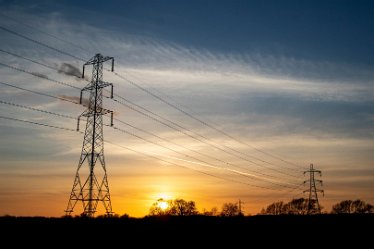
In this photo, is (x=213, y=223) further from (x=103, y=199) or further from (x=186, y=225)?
(x=103, y=199)

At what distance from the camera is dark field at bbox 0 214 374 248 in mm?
17328

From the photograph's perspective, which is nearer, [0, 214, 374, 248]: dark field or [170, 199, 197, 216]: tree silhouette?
[0, 214, 374, 248]: dark field

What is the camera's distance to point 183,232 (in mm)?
20797

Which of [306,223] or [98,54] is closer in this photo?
[306,223]

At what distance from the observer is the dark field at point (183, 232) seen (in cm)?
1733

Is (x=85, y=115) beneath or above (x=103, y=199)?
above

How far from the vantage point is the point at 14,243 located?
15.6 m

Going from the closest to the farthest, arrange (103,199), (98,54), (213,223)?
(213,223) → (103,199) → (98,54)

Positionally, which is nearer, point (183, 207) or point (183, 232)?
point (183, 232)

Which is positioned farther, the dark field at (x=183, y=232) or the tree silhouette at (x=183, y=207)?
the tree silhouette at (x=183, y=207)

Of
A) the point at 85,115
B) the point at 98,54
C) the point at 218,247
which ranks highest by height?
the point at 98,54

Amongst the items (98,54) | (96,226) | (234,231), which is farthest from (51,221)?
(98,54)

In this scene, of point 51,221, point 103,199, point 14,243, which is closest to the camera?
point 14,243

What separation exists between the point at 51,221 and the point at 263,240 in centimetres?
1025
